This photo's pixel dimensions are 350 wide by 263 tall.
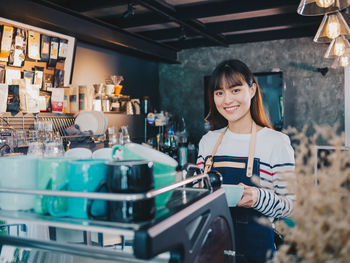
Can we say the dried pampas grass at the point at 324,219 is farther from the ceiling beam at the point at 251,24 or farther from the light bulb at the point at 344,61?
the ceiling beam at the point at 251,24

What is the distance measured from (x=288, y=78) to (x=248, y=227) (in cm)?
433

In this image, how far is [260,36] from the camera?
5.38m

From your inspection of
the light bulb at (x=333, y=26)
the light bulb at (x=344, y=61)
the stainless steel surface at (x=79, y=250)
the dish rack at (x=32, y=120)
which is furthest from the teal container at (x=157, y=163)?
the light bulb at (x=344, y=61)

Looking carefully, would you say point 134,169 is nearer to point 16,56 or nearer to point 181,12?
point 16,56

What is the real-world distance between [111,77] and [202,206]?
157 inches

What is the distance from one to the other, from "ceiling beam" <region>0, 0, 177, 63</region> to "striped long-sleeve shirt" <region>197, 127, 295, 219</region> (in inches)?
83.0

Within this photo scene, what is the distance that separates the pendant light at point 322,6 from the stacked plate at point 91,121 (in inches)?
84.9

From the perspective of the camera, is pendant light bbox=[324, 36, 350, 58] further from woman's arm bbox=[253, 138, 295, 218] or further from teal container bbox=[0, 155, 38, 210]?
teal container bbox=[0, 155, 38, 210]

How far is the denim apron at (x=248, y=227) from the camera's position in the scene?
5.26 ft

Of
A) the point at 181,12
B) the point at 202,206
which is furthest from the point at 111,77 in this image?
the point at 202,206

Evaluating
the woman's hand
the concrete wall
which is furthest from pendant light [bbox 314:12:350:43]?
the concrete wall

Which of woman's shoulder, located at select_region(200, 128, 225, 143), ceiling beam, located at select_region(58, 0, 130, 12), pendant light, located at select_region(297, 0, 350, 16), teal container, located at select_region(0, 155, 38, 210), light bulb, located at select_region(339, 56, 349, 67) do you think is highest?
ceiling beam, located at select_region(58, 0, 130, 12)

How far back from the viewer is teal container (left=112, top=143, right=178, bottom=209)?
815 millimetres

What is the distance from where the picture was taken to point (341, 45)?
10.0 ft
